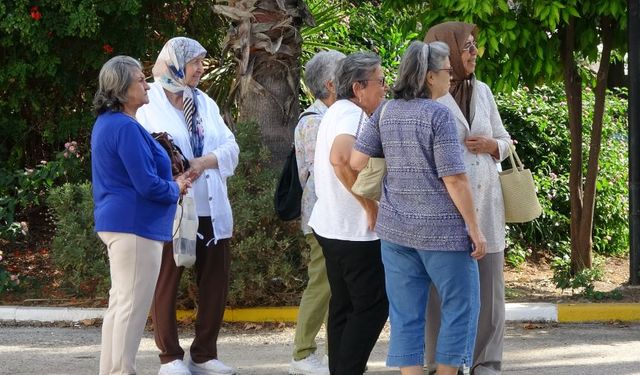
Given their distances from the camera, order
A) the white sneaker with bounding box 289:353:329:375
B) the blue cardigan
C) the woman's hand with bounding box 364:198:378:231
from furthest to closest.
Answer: the white sneaker with bounding box 289:353:329:375
the woman's hand with bounding box 364:198:378:231
the blue cardigan

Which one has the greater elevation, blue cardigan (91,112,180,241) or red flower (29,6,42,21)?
red flower (29,6,42,21)

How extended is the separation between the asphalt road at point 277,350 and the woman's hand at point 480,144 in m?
1.61

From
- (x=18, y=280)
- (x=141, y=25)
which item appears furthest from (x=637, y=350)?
(x=141, y=25)

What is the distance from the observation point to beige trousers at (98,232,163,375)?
538 cm

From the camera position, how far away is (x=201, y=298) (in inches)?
253

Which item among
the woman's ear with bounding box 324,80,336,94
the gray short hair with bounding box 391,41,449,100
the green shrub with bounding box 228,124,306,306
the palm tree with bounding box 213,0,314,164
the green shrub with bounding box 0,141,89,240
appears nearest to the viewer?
the gray short hair with bounding box 391,41,449,100

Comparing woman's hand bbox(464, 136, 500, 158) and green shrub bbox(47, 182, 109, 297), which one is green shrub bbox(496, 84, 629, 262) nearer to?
green shrub bbox(47, 182, 109, 297)

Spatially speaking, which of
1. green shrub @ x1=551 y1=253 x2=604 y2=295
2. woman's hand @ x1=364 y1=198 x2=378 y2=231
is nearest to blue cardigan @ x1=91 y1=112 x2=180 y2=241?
woman's hand @ x1=364 y1=198 x2=378 y2=231

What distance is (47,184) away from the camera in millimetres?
Result: 9914

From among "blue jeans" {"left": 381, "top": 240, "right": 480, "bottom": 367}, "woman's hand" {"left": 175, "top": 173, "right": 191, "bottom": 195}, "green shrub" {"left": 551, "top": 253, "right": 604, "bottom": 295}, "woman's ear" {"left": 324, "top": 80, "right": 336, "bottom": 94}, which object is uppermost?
"woman's ear" {"left": 324, "top": 80, "right": 336, "bottom": 94}

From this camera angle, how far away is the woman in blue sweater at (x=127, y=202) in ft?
17.5

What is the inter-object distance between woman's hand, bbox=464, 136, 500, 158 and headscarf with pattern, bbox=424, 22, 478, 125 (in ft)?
0.46

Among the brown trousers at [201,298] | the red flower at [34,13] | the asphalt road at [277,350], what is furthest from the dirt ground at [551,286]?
Result: the red flower at [34,13]

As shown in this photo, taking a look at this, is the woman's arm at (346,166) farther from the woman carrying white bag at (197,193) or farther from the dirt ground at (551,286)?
the dirt ground at (551,286)
